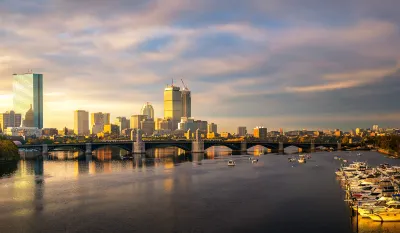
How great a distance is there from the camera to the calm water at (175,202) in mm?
45250

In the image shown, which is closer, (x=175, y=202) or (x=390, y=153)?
(x=175, y=202)

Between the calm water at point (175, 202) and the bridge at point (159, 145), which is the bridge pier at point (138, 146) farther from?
the calm water at point (175, 202)

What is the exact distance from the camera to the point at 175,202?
58.6 m

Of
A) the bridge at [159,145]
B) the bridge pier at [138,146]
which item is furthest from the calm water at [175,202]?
the bridge pier at [138,146]

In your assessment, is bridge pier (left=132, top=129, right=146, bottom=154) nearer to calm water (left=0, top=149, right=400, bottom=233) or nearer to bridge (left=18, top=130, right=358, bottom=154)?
bridge (left=18, top=130, right=358, bottom=154)

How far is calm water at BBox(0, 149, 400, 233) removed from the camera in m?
45.2

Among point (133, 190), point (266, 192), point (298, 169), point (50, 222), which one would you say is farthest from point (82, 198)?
point (298, 169)

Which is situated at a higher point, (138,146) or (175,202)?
(138,146)

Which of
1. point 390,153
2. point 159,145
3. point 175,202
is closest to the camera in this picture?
point 175,202

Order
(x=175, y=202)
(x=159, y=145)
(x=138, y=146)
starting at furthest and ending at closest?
(x=159, y=145), (x=138, y=146), (x=175, y=202)

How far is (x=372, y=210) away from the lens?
47094 mm

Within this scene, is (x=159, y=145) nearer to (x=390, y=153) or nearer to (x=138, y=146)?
(x=138, y=146)

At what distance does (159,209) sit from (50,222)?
13784 millimetres

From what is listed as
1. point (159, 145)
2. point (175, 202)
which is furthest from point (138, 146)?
point (175, 202)
